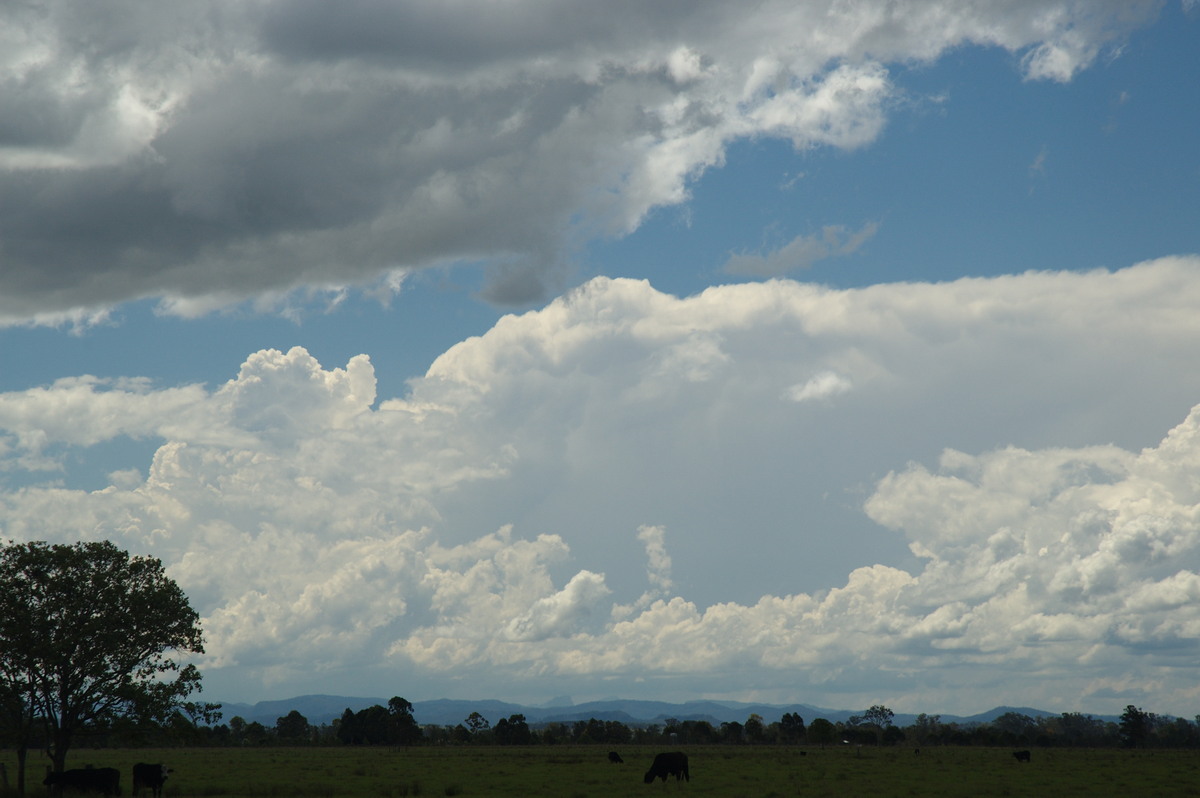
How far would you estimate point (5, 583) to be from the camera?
167 feet

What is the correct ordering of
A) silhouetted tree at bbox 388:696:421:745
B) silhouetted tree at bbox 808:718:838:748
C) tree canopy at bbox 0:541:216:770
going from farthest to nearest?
1. silhouetted tree at bbox 808:718:838:748
2. silhouetted tree at bbox 388:696:421:745
3. tree canopy at bbox 0:541:216:770

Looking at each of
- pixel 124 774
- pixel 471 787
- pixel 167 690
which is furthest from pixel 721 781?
pixel 124 774

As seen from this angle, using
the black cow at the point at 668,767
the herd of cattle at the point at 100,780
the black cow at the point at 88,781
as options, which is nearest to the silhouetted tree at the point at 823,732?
the black cow at the point at 668,767

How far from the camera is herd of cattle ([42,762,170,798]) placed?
50594mm

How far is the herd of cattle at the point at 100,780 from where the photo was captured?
5059 centimetres

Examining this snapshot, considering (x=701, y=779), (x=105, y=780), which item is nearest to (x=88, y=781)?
(x=105, y=780)

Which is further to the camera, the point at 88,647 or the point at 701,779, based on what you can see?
the point at 701,779

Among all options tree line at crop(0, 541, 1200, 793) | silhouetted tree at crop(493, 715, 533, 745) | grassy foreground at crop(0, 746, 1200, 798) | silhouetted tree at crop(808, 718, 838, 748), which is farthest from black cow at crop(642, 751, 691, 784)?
silhouetted tree at crop(808, 718, 838, 748)

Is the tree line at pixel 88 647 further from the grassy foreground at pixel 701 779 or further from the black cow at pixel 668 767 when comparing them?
the black cow at pixel 668 767

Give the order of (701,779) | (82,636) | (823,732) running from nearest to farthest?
(82,636) < (701,779) < (823,732)

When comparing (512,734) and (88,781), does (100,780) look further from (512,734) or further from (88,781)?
(512,734)

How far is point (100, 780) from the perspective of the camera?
53000mm

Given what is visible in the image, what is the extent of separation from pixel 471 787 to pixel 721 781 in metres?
16.3

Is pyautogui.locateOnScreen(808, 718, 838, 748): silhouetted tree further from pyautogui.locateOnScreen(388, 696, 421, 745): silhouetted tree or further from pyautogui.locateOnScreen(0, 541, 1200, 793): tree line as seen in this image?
pyautogui.locateOnScreen(0, 541, 1200, 793): tree line
